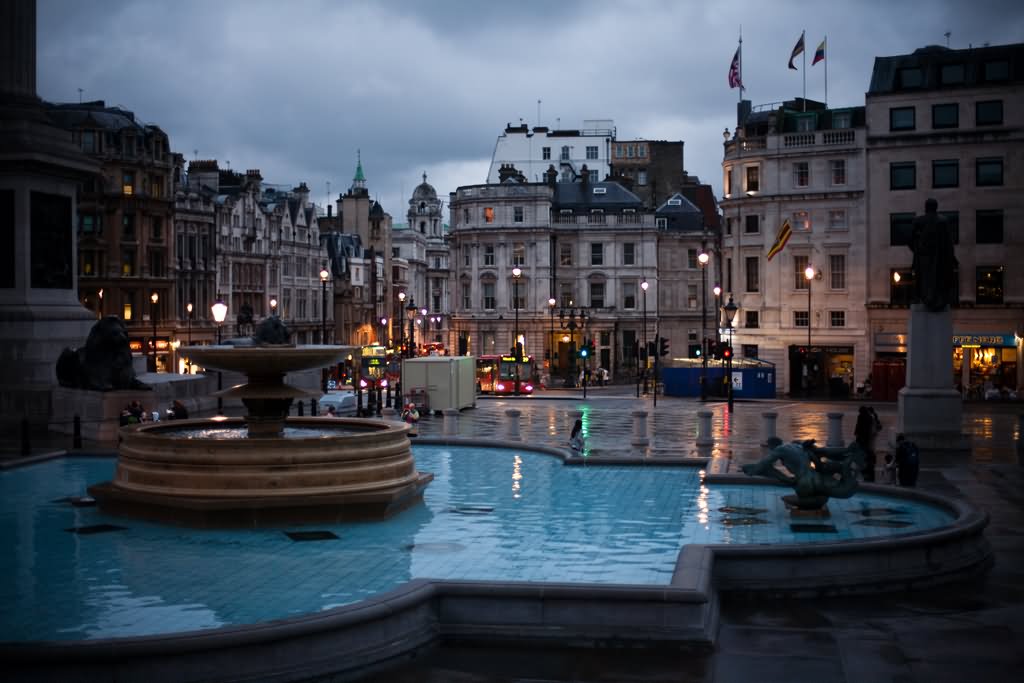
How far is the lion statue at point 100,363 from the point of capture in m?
31.6

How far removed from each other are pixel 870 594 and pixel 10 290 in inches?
1082

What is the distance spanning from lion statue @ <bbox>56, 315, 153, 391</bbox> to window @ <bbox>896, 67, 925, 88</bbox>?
43.4m

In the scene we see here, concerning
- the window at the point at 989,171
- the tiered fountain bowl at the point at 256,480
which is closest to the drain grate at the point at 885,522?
the tiered fountain bowl at the point at 256,480

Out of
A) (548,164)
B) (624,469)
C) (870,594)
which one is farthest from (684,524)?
(548,164)

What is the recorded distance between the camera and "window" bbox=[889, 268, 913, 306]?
59.3 meters

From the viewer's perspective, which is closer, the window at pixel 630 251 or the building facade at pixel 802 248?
the building facade at pixel 802 248

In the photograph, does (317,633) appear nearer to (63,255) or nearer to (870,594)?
(870,594)

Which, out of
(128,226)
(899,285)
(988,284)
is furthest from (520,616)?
(128,226)

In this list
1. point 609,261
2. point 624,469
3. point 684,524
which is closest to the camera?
point 684,524

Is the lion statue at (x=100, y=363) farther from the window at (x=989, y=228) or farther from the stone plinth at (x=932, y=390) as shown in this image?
the window at (x=989, y=228)

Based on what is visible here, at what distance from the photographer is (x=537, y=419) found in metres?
42.6

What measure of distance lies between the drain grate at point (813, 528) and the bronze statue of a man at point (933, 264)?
14.5 m

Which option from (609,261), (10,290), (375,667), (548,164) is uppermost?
(548,164)

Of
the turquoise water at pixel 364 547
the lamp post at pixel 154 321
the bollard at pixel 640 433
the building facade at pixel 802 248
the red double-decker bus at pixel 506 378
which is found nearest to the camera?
the turquoise water at pixel 364 547
